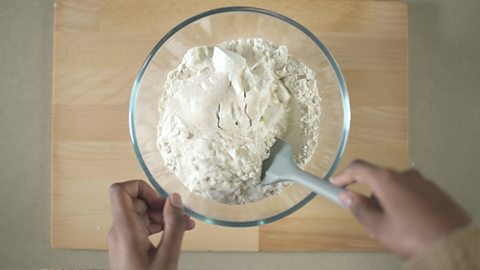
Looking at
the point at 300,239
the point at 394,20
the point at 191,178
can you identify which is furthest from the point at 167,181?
the point at 394,20

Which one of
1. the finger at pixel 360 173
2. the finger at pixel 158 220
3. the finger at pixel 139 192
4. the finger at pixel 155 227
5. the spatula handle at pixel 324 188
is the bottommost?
the finger at pixel 155 227

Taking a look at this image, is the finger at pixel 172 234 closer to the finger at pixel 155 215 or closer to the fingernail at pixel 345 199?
the finger at pixel 155 215

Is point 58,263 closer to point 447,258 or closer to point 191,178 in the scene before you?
point 191,178

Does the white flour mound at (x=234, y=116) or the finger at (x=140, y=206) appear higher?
the white flour mound at (x=234, y=116)

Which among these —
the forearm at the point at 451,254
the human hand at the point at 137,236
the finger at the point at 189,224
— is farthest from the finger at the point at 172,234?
the forearm at the point at 451,254

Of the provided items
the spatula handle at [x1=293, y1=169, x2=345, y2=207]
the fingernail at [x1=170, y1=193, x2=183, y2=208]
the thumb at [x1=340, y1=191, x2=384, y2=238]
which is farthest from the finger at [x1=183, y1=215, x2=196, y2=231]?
the thumb at [x1=340, y1=191, x2=384, y2=238]

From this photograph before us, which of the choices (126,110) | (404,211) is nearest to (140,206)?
(126,110)
